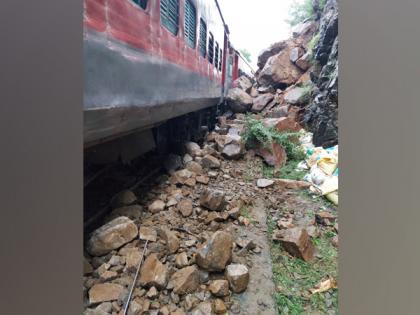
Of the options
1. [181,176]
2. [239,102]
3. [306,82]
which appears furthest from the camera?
[239,102]

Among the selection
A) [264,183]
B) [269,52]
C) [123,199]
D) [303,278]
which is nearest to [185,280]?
[303,278]

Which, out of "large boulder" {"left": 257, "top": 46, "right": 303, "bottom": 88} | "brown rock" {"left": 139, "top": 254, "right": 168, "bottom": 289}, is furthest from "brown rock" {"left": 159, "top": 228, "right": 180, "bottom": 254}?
"large boulder" {"left": 257, "top": 46, "right": 303, "bottom": 88}

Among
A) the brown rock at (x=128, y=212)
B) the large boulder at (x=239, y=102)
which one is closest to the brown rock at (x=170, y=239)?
the brown rock at (x=128, y=212)

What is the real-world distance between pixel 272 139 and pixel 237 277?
2.28 m

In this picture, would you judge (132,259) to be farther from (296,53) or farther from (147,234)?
(296,53)

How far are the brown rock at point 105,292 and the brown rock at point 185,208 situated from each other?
746 millimetres

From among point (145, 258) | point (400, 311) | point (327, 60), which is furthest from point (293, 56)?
point (400, 311)

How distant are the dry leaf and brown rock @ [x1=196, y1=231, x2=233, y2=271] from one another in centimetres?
47

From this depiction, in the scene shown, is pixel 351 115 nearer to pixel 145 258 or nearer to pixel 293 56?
pixel 145 258

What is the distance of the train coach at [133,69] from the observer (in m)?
1.08

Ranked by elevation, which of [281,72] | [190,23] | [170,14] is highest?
[281,72]

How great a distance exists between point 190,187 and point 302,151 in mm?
1544

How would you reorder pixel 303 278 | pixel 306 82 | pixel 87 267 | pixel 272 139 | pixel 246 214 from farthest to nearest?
pixel 306 82, pixel 272 139, pixel 246 214, pixel 303 278, pixel 87 267

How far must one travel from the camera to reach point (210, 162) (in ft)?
10.1
